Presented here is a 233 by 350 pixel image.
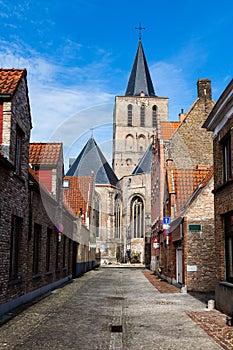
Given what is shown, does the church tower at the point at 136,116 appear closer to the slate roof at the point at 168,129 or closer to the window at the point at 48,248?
the slate roof at the point at 168,129

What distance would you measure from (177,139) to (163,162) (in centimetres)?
195

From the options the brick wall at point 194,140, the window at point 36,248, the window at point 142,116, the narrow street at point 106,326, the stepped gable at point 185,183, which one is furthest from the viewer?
the window at point 142,116

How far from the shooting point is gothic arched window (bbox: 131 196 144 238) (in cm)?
6506

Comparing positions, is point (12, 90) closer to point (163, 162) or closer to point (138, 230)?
point (163, 162)

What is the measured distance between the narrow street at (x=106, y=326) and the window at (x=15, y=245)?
46.4 inches

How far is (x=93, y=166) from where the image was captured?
7225 cm

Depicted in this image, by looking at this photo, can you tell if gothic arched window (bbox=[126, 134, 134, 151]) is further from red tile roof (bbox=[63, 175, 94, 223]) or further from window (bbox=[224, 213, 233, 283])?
window (bbox=[224, 213, 233, 283])

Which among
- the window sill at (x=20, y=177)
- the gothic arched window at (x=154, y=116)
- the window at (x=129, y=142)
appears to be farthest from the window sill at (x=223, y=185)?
the gothic arched window at (x=154, y=116)

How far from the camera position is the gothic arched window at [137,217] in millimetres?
65062

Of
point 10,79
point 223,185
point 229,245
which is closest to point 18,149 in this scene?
point 10,79

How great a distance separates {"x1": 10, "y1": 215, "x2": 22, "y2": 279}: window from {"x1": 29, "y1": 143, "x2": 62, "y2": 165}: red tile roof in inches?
236

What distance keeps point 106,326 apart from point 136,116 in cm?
7699

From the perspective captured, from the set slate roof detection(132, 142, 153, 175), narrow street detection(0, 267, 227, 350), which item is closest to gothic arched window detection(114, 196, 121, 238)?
slate roof detection(132, 142, 153, 175)

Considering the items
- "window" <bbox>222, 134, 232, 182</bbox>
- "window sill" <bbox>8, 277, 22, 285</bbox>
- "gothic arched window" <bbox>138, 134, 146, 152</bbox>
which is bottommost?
"window sill" <bbox>8, 277, 22, 285</bbox>
